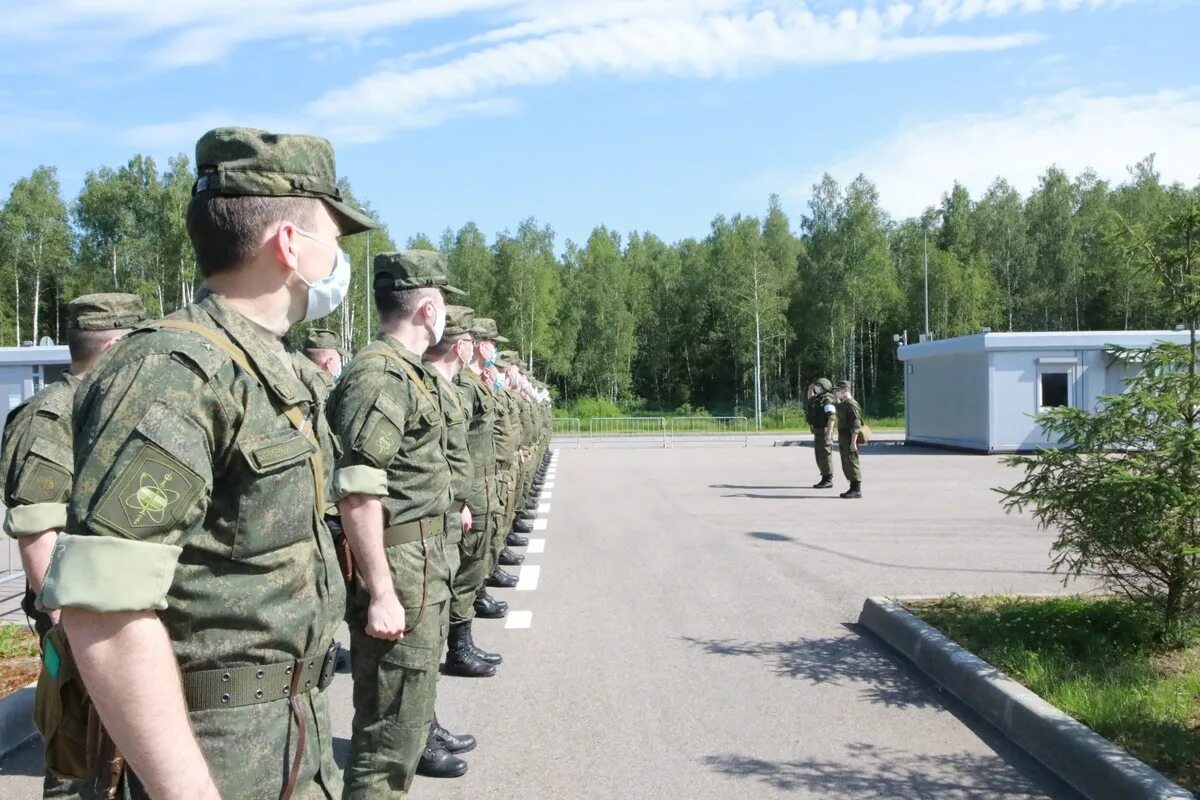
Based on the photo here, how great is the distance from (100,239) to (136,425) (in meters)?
59.5

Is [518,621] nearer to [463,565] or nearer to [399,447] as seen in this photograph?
[463,565]

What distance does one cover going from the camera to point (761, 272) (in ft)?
185

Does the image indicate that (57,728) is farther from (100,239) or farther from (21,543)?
(100,239)

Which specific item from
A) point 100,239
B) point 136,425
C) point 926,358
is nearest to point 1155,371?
point 136,425

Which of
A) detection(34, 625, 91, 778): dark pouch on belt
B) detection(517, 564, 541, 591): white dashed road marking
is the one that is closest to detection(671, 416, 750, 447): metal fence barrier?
detection(517, 564, 541, 591): white dashed road marking

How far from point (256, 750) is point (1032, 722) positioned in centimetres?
389

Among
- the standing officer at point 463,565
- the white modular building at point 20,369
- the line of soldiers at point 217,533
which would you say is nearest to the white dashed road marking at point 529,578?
the standing officer at point 463,565

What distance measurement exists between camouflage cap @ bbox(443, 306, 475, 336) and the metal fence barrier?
29.0 meters

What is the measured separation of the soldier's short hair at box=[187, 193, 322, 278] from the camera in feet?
6.72

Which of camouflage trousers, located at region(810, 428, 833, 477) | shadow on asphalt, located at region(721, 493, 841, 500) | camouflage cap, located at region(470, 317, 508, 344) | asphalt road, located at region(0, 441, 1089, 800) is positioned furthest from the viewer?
camouflage trousers, located at region(810, 428, 833, 477)

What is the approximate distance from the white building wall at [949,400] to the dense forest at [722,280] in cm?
2403

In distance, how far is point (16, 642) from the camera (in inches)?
246

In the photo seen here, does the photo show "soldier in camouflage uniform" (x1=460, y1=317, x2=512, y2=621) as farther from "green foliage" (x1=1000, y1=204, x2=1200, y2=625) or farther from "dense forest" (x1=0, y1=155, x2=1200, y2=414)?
"dense forest" (x1=0, y1=155, x2=1200, y2=414)

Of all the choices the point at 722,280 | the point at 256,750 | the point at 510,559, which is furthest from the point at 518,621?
the point at 722,280
